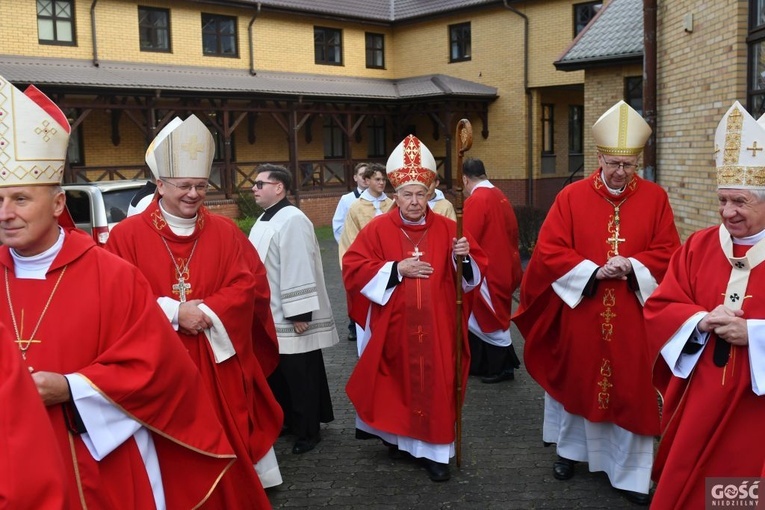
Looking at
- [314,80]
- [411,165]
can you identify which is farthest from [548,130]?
[411,165]

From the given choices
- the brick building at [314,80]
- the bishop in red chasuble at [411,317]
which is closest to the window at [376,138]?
the brick building at [314,80]

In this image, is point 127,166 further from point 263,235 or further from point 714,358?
point 714,358

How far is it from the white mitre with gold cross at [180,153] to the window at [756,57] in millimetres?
5608

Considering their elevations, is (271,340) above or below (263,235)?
below

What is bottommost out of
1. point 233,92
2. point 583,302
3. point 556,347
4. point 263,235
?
point 556,347

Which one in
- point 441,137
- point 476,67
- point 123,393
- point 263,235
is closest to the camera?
point 123,393

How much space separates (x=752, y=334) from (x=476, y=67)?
24.7 m

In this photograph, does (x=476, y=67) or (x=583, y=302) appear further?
(x=476, y=67)

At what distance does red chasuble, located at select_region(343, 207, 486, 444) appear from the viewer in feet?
17.0

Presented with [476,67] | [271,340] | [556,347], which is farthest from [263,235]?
[476,67]

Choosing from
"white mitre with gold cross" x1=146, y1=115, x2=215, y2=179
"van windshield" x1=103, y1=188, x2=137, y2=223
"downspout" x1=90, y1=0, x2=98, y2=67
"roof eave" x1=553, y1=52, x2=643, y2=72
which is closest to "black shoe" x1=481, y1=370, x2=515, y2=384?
"white mitre with gold cross" x1=146, y1=115, x2=215, y2=179

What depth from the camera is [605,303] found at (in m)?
4.94

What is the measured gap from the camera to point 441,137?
94.5 ft

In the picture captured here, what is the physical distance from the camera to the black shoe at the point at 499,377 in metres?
7.55
